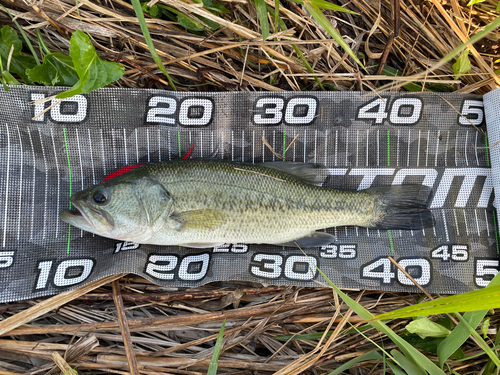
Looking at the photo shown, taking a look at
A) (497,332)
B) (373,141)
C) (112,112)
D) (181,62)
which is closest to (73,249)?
(112,112)

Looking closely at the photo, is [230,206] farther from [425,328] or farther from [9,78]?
[9,78]

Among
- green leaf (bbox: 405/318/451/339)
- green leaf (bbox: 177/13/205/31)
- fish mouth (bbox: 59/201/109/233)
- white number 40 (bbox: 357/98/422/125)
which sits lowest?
green leaf (bbox: 405/318/451/339)

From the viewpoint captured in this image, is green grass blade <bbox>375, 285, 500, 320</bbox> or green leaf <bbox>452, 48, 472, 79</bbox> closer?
green grass blade <bbox>375, 285, 500, 320</bbox>

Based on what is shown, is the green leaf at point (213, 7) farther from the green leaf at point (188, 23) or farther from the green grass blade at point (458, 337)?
the green grass blade at point (458, 337)

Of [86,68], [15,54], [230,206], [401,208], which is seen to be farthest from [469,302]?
[15,54]

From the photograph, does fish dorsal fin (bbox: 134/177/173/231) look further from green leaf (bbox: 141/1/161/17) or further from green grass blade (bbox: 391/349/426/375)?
green grass blade (bbox: 391/349/426/375)

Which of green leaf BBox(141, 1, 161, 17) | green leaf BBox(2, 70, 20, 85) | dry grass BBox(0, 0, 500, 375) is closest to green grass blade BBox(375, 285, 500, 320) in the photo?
dry grass BBox(0, 0, 500, 375)

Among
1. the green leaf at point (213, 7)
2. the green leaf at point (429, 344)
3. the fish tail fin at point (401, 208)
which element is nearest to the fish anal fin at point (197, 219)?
the fish tail fin at point (401, 208)
